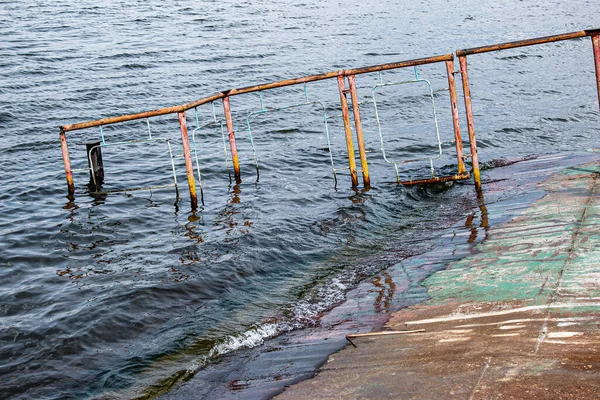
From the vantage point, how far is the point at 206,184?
14188mm

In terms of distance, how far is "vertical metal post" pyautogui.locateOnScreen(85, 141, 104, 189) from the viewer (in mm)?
13094

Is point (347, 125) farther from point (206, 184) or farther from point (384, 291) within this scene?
point (384, 291)

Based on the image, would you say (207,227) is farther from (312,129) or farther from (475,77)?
(475,77)

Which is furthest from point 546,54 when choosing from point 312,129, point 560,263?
point 560,263

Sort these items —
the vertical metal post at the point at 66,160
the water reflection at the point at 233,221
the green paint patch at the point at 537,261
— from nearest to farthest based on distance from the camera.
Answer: the green paint patch at the point at 537,261 < the water reflection at the point at 233,221 < the vertical metal post at the point at 66,160

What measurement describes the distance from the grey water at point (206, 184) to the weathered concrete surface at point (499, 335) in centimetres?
148

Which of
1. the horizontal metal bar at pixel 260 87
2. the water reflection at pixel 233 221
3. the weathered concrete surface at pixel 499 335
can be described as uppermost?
the horizontal metal bar at pixel 260 87

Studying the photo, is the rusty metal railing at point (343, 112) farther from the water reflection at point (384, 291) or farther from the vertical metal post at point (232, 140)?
the water reflection at point (384, 291)

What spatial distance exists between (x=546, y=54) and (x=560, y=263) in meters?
25.5

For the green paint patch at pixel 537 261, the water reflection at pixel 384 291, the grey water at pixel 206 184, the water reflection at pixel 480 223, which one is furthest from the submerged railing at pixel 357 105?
the water reflection at pixel 384 291

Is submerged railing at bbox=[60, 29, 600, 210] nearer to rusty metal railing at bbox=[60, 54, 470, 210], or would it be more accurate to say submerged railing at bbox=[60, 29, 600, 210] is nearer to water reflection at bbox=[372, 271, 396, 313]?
→ rusty metal railing at bbox=[60, 54, 470, 210]

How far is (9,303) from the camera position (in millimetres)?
8477

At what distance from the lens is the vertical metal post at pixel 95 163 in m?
13.1

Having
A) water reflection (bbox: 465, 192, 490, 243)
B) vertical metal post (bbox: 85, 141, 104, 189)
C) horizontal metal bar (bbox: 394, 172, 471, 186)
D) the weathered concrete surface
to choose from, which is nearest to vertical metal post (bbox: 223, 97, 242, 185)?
vertical metal post (bbox: 85, 141, 104, 189)
